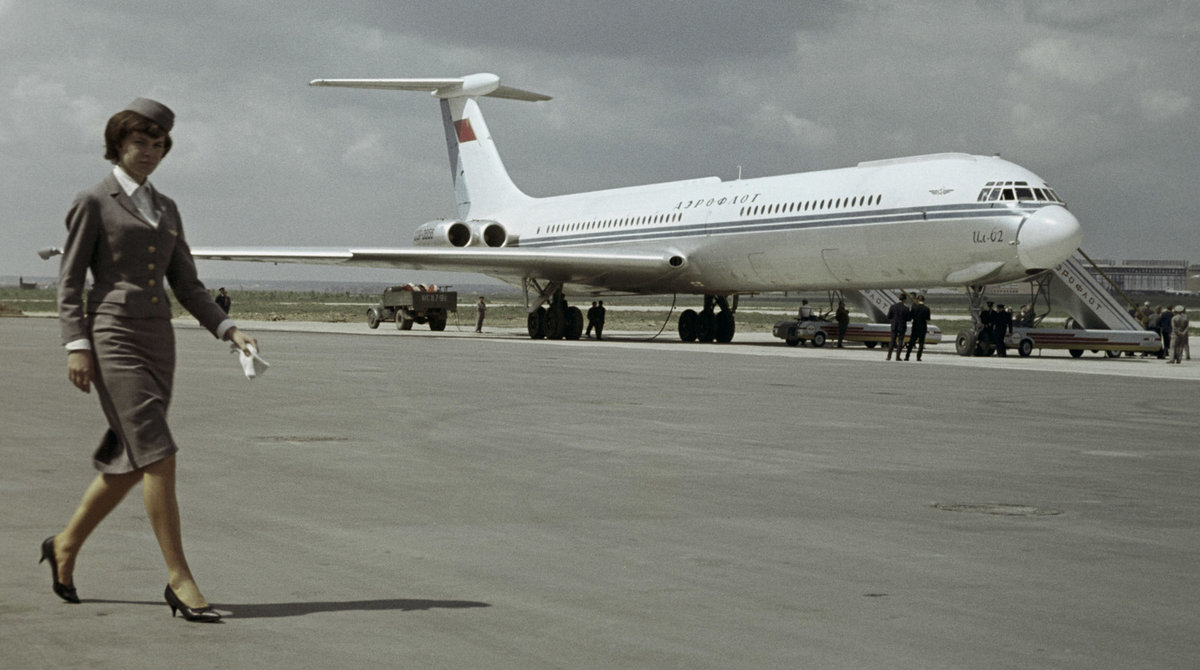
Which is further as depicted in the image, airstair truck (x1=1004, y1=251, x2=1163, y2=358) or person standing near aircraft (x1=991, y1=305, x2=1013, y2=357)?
airstair truck (x1=1004, y1=251, x2=1163, y2=358)

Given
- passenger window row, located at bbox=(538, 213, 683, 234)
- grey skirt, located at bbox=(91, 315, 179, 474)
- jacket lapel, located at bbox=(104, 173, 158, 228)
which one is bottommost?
grey skirt, located at bbox=(91, 315, 179, 474)

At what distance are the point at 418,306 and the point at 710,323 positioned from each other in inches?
547

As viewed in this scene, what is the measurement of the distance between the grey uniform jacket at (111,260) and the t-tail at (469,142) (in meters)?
40.7

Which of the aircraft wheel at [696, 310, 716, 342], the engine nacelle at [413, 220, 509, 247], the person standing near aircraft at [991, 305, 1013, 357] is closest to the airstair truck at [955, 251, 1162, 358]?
the person standing near aircraft at [991, 305, 1013, 357]

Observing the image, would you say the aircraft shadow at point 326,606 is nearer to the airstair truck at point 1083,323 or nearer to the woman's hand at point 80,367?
A: the woman's hand at point 80,367

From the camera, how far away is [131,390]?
525 centimetres

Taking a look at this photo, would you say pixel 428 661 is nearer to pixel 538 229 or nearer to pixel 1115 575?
pixel 1115 575

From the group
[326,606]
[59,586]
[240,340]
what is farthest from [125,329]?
[326,606]

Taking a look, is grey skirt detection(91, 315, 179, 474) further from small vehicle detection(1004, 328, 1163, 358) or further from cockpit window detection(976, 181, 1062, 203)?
small vehicle detection(1004, 328, 1163, 358)

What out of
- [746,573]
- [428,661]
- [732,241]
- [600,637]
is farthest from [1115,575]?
[732,241]

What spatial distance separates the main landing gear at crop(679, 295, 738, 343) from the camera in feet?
126

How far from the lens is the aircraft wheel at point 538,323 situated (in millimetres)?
37875

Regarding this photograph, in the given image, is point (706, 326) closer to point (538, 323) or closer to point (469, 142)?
point (538, 323)

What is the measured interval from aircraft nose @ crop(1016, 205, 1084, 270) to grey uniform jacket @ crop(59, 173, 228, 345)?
23.7 metres
